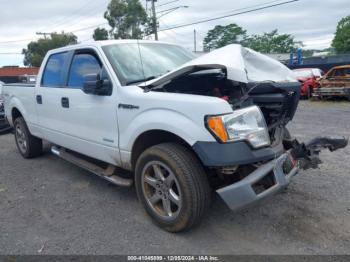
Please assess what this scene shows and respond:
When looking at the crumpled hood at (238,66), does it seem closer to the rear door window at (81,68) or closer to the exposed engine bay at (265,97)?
the exposed engine bay at (265,97)

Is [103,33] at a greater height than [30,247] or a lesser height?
greater

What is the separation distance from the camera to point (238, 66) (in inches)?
120

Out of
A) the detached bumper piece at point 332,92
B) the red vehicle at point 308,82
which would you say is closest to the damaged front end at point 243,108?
the detached bumper piece at point 332,92

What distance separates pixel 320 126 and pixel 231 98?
19.8 feet

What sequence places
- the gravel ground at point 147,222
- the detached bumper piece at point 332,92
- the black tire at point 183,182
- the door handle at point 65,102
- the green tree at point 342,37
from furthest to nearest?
the green tree at point 342,37, the detached bumper piece at point 332,92, the door handle at point 65,102, the gravel ground at point 147,222, the black tire at point 183,182

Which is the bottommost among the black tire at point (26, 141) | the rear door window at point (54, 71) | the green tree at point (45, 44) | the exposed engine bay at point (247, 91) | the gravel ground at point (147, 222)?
the gravel ground at point (147, 222)

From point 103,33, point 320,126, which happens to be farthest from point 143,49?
point 103,33

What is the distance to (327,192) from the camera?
4.10m

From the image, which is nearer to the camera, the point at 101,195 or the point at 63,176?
the point at 101,195

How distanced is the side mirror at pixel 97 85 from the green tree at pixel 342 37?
231ft

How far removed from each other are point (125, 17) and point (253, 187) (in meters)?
34.9

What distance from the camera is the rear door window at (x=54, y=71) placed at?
480cm

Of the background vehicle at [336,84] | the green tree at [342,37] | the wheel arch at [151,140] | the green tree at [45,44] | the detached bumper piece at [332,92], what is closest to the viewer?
the wheel arch at [151,140]

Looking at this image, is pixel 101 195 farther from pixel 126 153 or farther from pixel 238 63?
pixel 238 63
